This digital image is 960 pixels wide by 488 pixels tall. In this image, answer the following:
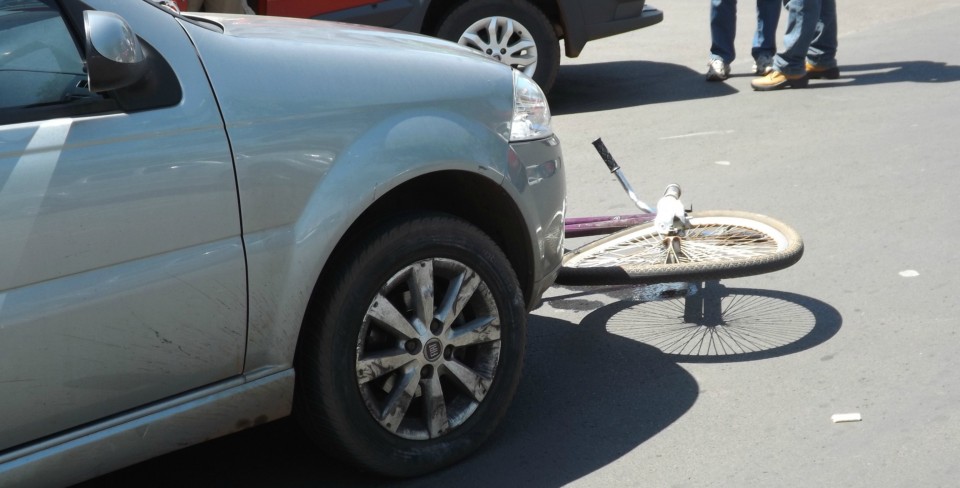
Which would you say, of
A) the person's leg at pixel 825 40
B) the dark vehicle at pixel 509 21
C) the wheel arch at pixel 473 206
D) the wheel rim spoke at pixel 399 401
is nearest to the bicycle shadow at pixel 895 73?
the person's leg at pixel 825 40

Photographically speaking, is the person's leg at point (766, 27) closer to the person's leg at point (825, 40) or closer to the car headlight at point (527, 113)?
the person's leg at point (825, 40)

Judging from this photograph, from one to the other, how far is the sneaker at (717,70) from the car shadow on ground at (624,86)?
0.07 metres

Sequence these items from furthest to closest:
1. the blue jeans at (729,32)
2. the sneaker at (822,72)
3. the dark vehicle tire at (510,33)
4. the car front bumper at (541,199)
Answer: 1. the blue jeans at (729,32)
2. the sneaker at (822,72)
3. the dark vehicle tire at (510,33)
4. the car front bumper at (541,199)

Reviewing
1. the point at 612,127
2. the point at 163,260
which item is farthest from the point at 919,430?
the point at 612,127

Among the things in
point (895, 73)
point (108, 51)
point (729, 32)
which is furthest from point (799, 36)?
point (108, 51)

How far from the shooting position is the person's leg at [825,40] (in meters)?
9.30

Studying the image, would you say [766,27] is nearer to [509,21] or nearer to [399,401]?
[509,21]

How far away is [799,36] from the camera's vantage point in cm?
907

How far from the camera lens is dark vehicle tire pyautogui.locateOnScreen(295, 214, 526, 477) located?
11.3ft

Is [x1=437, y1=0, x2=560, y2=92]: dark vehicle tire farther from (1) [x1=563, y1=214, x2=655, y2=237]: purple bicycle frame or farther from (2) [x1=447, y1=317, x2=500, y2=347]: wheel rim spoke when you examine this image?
(2) [x1=447, y1=317, x2=500, y2=347]: wheel rim spoke

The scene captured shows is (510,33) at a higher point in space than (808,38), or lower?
higher

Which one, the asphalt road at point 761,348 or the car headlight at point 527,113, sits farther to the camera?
the car headlight at point 527,113

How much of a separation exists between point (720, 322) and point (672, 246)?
36 cm

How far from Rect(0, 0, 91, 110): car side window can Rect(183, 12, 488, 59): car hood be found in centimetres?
50
